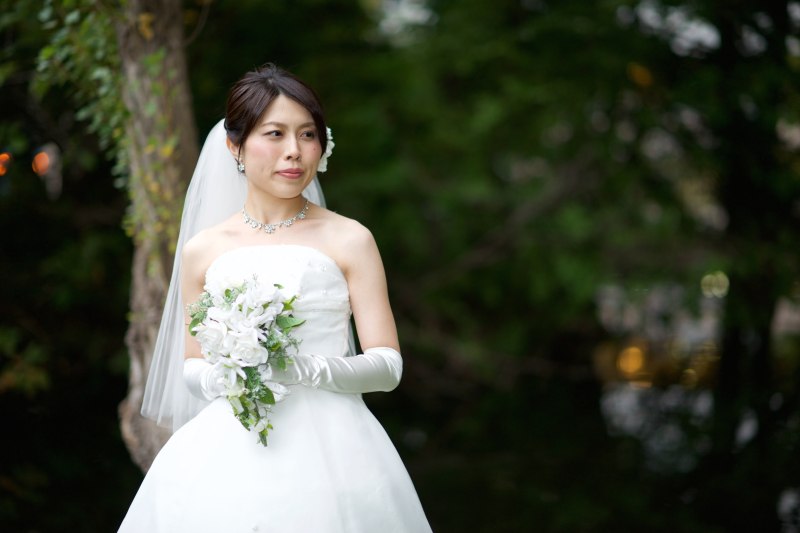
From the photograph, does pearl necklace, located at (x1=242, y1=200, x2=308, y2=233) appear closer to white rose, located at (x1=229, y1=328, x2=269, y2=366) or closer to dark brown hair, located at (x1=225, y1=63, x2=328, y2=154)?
dark brown hair, located at (x1=225, y1=63, x2=328, y2=154)

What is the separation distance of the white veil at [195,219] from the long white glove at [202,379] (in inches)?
14.0

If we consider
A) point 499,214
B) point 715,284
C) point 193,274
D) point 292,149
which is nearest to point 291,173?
point 292,149

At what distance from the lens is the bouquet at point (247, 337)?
70.9 inches

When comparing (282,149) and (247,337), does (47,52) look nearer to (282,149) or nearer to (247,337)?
(282,149)

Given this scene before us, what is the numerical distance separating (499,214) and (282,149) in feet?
→ 24.6

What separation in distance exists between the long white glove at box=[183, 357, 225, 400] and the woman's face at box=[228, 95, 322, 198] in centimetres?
58

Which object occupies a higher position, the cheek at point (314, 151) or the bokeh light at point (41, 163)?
the bokeh light at point (41, 163)

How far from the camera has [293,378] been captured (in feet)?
6.31

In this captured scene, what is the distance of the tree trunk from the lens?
3359 millimetres

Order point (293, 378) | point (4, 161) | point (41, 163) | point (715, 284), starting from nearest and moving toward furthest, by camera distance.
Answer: point (293, 378) → point (4, 161) → point (41, 163) → point (715, 284)

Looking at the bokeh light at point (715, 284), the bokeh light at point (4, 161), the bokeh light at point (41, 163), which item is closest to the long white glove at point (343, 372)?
the bokeh light at point (4, 161)

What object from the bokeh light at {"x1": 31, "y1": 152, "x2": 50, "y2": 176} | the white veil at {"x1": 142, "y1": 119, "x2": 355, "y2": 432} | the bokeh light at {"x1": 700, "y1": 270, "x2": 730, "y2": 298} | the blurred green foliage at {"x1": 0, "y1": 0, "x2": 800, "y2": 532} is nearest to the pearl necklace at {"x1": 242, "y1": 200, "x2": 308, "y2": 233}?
the white veil at {"x1": 142, "y1": 119, "x2": 355, "y2": 432}

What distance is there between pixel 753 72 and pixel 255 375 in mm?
8090

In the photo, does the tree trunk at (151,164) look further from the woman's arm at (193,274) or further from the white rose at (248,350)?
the white rose at (248,350)
